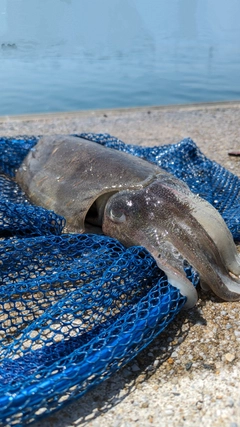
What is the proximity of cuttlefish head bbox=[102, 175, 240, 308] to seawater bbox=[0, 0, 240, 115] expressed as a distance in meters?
9.36

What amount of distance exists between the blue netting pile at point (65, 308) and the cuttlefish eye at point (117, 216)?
194 mm

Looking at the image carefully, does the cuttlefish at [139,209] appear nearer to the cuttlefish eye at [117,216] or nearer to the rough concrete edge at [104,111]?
the cuttlefish eye at [117,216]

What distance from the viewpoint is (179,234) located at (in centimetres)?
304

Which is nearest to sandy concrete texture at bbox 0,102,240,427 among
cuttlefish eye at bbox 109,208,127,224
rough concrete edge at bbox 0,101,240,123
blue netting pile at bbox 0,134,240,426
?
blue netting pile at bbox 0,134,240,426

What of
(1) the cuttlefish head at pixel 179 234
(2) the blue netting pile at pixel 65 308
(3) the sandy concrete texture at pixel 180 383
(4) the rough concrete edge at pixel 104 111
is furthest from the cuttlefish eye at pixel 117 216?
(4) the rough concrete edge at pixel 104 111

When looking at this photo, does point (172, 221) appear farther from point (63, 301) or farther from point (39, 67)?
point (39, 67)

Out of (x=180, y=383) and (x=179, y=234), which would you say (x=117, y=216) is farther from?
(x=180, y=383)

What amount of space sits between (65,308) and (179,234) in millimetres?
930

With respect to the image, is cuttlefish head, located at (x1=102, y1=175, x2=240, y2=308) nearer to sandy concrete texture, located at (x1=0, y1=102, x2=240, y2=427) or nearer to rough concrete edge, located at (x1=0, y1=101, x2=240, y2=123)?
sandy concrete texture, located at (x1=0, y1=102, x2=240, y2=427)

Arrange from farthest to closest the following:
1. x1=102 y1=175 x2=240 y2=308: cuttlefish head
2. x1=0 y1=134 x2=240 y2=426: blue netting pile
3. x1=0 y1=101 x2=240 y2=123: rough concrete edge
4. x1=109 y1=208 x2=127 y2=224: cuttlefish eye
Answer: x1=0 y1=101 x2=240 y2=123: rough concrete edge → x1=109 y1=208 x2=127 y2=224: cuttlefish eye → x1=102 y1=175 x2=240 y2=308: cuttlefish head → x1=0 y1=134 x2=240 y2=426: blue netting pile

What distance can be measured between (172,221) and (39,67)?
1830 cm

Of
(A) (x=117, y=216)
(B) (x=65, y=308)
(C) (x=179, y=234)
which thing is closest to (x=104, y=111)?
(A) (x=117, y=216)

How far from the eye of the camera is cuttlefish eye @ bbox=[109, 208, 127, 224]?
10.9 feet

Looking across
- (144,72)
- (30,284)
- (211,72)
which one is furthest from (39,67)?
(30,284)
